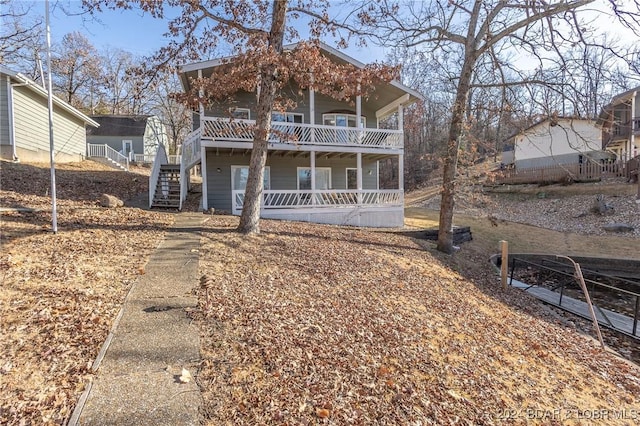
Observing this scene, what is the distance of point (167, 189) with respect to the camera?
1368 cm

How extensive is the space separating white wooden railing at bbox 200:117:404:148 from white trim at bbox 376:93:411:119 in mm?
1683

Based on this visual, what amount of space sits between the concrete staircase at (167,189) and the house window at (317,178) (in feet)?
18.9

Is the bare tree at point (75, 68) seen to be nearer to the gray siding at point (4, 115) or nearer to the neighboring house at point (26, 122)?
the neighboring house at point (26, 122)

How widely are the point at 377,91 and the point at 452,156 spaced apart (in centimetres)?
732

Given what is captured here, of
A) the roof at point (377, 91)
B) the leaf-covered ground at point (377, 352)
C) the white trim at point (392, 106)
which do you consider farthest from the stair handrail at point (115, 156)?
the leaf-covered ground at point (377, 352)

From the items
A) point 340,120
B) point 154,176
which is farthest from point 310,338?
point 340,120

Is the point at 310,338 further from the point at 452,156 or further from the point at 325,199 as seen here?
the point at 325,199

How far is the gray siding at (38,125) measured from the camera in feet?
50.2

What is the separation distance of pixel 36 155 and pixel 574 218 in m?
29.2

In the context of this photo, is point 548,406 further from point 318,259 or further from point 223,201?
point 223,201

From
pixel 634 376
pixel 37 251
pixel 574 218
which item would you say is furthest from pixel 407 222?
pixel 37 251

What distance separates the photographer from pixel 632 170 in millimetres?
21125

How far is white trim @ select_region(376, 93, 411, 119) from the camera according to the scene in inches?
632

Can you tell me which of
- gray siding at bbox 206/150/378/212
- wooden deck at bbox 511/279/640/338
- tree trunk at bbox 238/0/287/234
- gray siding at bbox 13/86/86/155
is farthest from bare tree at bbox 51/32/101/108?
wooden deck at bbox 511/279/640/338
